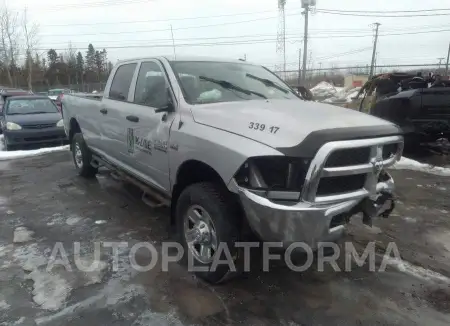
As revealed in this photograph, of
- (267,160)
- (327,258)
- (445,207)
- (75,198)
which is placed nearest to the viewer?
(267,160)

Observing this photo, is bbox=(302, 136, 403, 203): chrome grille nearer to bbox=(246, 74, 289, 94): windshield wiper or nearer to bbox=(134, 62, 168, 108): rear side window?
bbox=(246, 74, 289, 94): windshield wiper

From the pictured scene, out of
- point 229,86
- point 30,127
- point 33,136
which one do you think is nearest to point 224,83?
point 229,86

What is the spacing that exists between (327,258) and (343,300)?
28.7 inches

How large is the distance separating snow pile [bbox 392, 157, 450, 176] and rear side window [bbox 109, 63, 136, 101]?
195 inches

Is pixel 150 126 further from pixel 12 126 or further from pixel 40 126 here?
pixel 12 126

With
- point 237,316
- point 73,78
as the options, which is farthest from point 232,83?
point 73,78

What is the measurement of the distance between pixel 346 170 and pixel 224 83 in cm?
177

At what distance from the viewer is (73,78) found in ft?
214

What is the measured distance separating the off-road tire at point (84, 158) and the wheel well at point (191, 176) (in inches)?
130

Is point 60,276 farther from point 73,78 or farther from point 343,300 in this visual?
point 73,78

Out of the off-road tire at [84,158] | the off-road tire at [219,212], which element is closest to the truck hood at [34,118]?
the off-road tire at [84,158]

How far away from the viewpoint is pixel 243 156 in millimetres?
2803

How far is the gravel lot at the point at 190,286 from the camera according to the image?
2941 mm

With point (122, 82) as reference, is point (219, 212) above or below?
below
